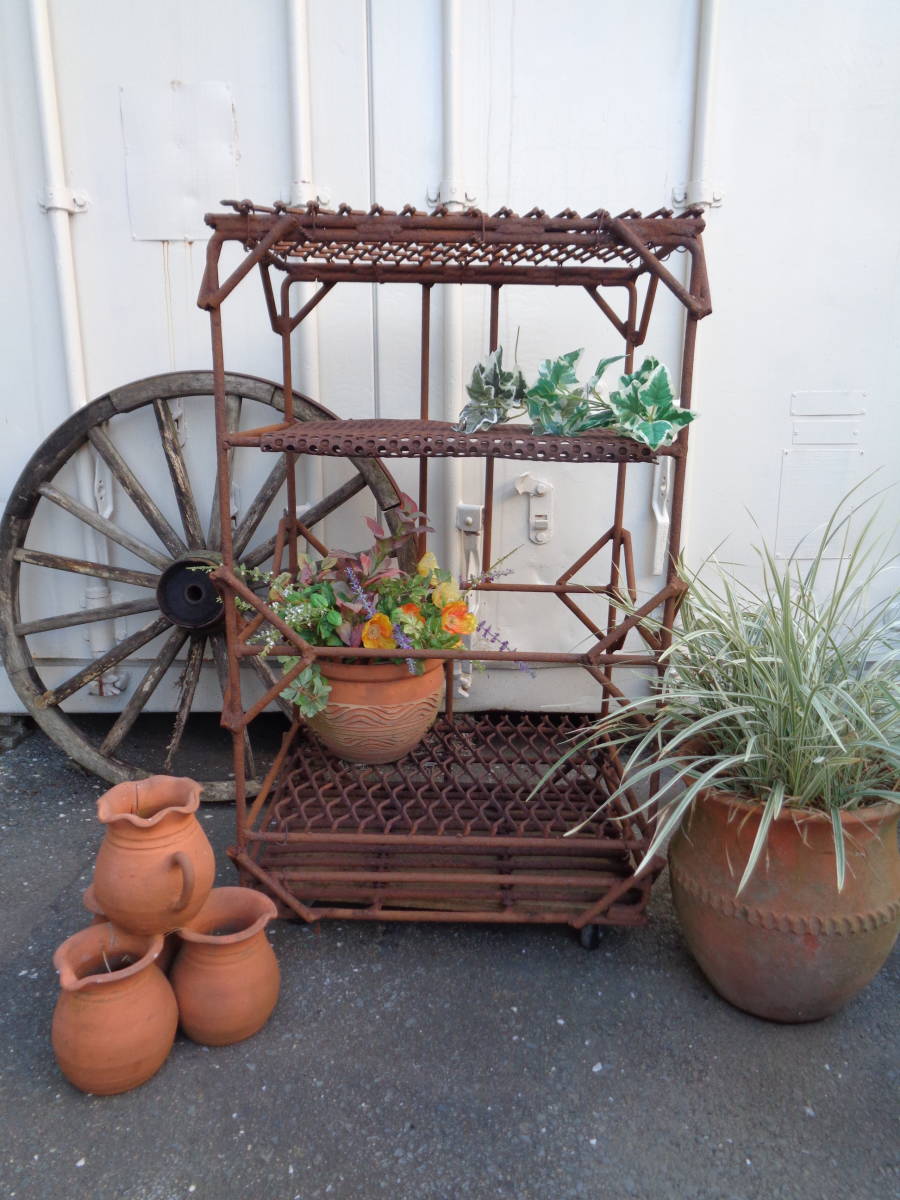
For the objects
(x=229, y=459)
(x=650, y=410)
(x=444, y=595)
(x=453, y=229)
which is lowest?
(x=444, y=595)

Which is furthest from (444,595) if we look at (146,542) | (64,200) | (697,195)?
(64,200)

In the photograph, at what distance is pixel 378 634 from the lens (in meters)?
1.88

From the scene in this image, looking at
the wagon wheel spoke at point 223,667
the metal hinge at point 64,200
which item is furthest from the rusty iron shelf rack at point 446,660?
the metal hinge at point 64,200

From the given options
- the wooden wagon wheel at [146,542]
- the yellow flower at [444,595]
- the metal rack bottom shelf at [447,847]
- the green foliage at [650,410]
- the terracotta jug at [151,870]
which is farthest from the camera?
the wooden wagon wheel at [146,542]

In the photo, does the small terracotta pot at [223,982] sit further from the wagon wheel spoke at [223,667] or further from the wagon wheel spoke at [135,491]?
the wagon wheel spoke at [135,491]

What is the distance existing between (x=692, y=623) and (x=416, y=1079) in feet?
3.49

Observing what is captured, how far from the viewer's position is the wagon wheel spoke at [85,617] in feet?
8.24

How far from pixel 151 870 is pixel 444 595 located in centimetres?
87

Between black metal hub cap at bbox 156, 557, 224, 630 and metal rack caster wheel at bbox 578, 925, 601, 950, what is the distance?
132 centimetres

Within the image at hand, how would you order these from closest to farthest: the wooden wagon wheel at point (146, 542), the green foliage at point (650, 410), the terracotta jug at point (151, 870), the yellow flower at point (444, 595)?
the terracotta jug at point (151, 870) → the green foliage at point (650, 410) → the yellow flower at point (444, 595) → the wooden wagon wheel at point (146, 542)

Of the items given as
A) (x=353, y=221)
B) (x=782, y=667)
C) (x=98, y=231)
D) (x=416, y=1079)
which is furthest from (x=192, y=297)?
(x=416, y=1079)

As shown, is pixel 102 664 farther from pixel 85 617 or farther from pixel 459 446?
pixel 459 446

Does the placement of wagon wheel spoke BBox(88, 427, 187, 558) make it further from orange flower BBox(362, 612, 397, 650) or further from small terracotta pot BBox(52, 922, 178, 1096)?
small terracotta pot BBox(52, 922, 178, 1096)

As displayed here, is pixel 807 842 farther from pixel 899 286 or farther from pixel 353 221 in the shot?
pixel 899 286
